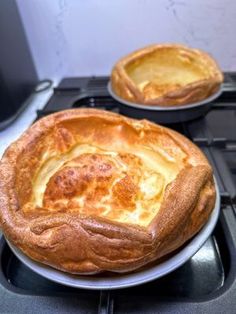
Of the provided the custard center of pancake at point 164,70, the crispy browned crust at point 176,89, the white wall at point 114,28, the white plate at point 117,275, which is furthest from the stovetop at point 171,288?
the white wall at point 114,28

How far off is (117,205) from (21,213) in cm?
16

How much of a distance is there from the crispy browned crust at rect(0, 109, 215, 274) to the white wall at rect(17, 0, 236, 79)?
0.65 meters

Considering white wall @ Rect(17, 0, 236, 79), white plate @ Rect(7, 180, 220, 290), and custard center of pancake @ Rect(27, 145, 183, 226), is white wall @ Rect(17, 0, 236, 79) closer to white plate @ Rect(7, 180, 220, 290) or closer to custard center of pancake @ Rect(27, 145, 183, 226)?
custard center of pancake @ Rect(27, 145, 183, 226)

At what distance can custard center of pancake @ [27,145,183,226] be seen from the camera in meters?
0.52

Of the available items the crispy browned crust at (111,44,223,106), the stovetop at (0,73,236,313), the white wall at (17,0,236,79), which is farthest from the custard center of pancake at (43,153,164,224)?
the white wall at (17,0,236,79)

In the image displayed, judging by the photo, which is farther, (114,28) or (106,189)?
(114,28)

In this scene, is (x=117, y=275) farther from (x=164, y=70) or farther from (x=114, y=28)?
(x=114, y=28)

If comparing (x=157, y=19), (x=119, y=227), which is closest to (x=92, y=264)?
(x=119, y=227)

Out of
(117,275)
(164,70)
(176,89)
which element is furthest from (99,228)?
(164,70)

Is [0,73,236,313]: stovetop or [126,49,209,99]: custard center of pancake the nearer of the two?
[0,73,236,313]: stovetop

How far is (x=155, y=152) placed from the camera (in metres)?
0.63

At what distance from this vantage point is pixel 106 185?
0.56 m

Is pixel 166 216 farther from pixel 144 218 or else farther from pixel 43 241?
pixel 43 241

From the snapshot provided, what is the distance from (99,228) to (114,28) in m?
0.84
